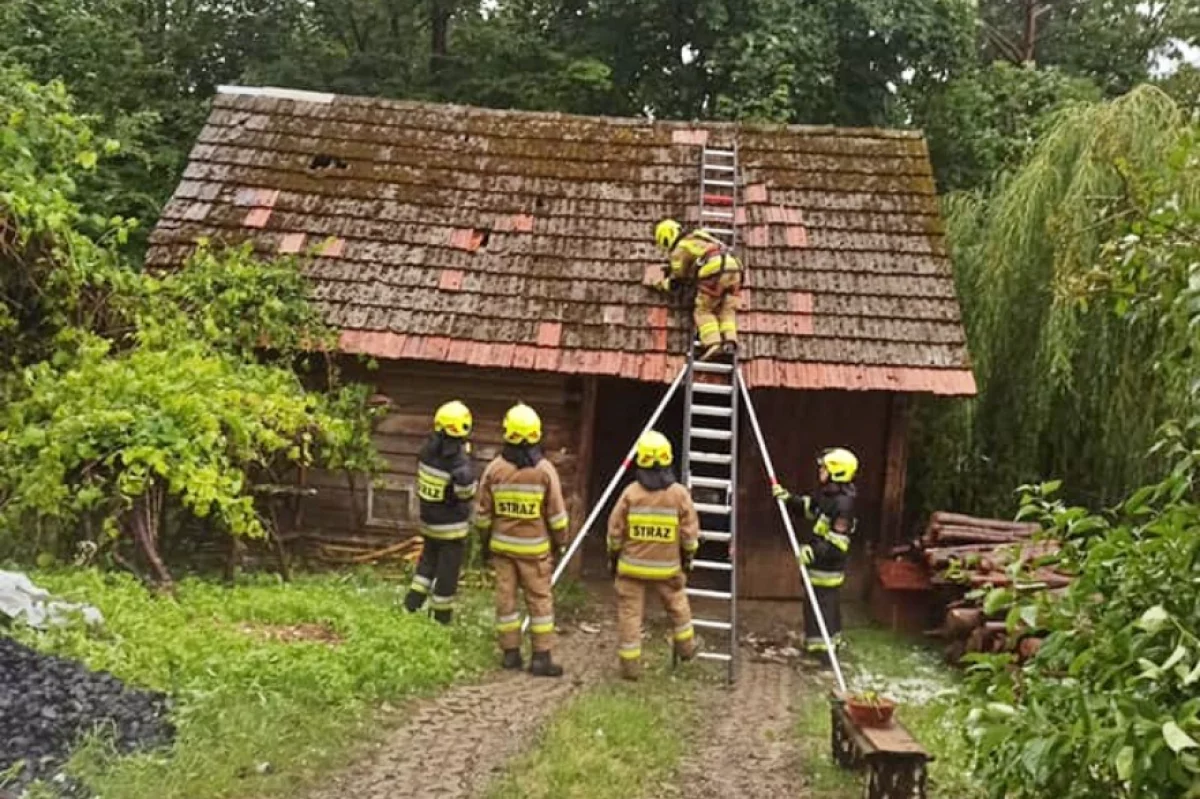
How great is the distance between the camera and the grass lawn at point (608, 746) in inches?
221

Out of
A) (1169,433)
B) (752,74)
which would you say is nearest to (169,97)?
(752,74)

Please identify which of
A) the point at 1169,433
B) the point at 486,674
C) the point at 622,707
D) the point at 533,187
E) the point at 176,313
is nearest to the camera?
the point at 1169,433

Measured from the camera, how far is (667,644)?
897cm

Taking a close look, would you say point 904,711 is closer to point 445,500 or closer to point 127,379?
point 445,500

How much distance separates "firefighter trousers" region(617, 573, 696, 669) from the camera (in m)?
7.86

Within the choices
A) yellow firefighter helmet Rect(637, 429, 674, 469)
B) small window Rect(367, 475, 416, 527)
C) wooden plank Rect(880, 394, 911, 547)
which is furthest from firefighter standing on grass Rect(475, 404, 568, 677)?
wooden plank Rect(880, 394, 911, 547)

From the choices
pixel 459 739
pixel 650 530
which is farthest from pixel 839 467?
pixel 459 739

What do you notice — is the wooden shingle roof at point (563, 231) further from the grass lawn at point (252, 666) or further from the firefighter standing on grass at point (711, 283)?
the grass lawn at point (252, 666)

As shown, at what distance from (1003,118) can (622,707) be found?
13.3m

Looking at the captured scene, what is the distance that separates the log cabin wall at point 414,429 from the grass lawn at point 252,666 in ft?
6.29

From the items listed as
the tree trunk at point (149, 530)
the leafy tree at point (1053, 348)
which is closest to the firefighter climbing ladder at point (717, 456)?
the leafy tree at point (1053, 348)

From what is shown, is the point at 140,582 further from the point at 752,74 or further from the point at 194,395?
the point at 752,74

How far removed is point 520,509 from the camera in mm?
7840

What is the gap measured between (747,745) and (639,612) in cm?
146
